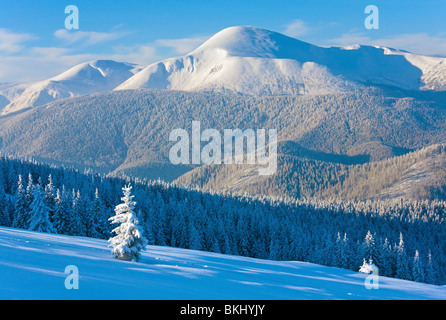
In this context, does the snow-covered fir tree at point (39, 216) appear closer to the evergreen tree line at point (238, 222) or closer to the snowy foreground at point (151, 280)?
the evergreen tree line at point (238, 222)

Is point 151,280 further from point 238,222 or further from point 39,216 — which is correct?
point 238,222

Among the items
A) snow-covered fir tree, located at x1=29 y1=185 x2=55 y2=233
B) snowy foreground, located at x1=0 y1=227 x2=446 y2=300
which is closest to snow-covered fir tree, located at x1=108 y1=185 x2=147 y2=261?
snowy foreground, located at x1=0 y1=227 x2=446 y2=300

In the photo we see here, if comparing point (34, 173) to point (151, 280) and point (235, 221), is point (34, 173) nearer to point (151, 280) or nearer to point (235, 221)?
point (235, 221)

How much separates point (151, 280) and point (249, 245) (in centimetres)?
9185

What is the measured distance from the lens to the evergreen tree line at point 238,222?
67.9 metres

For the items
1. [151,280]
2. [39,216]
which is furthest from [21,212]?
[151,280]

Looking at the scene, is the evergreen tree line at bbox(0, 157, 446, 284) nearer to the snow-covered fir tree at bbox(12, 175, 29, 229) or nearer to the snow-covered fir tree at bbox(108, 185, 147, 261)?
the snow-covered fir tree at bbox(12, 175, 29, 229)

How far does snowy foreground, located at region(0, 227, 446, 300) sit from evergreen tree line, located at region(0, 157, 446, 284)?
3324 centimetres

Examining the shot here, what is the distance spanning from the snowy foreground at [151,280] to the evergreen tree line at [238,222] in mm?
33244

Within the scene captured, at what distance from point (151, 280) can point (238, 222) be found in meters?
99.1

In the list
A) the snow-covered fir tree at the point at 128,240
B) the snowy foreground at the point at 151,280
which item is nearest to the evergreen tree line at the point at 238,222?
the snowy foreground at the point at 151,280

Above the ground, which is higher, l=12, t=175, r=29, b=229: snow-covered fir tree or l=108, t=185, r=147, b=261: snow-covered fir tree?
l=108, t=185, r=147, b=261: snow-covered fir tree

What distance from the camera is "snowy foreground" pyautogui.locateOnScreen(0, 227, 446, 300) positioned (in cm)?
1472
